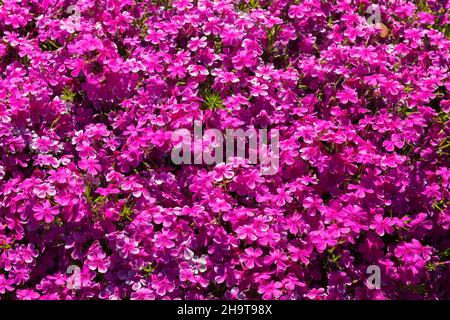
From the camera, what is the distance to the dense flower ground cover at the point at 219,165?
8.04 feet

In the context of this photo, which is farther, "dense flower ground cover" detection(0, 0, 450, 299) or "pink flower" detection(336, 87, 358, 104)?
"pink flower" detection(336, 87, 358, 104)

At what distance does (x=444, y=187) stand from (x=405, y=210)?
0.63 ft

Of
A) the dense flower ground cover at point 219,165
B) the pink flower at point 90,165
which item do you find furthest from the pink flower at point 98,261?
the pink flower at point 90,165

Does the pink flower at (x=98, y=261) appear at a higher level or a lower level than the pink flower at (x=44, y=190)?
lower

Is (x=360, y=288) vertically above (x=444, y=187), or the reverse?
(x=444, y=187)

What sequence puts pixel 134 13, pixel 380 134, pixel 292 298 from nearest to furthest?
pixel 292 298, pixel 380 134, pixel 134 13

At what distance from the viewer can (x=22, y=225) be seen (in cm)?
259

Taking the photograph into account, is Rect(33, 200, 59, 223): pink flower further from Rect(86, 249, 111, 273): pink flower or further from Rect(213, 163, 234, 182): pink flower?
Rect(213, 163, 234, 182): pink flower

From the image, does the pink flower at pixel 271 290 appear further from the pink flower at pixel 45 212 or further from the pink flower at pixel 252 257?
the pink flower at pixel 45 212

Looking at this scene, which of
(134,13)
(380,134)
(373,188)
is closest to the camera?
(373,188)

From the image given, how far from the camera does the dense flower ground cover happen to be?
245 cm

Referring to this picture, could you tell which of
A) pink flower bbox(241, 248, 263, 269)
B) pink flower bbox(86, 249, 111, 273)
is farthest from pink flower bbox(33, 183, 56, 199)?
pink flower bbox(241, 248, 263, 269)

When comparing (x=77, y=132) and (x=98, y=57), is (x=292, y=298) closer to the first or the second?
(x=77, y=132)
